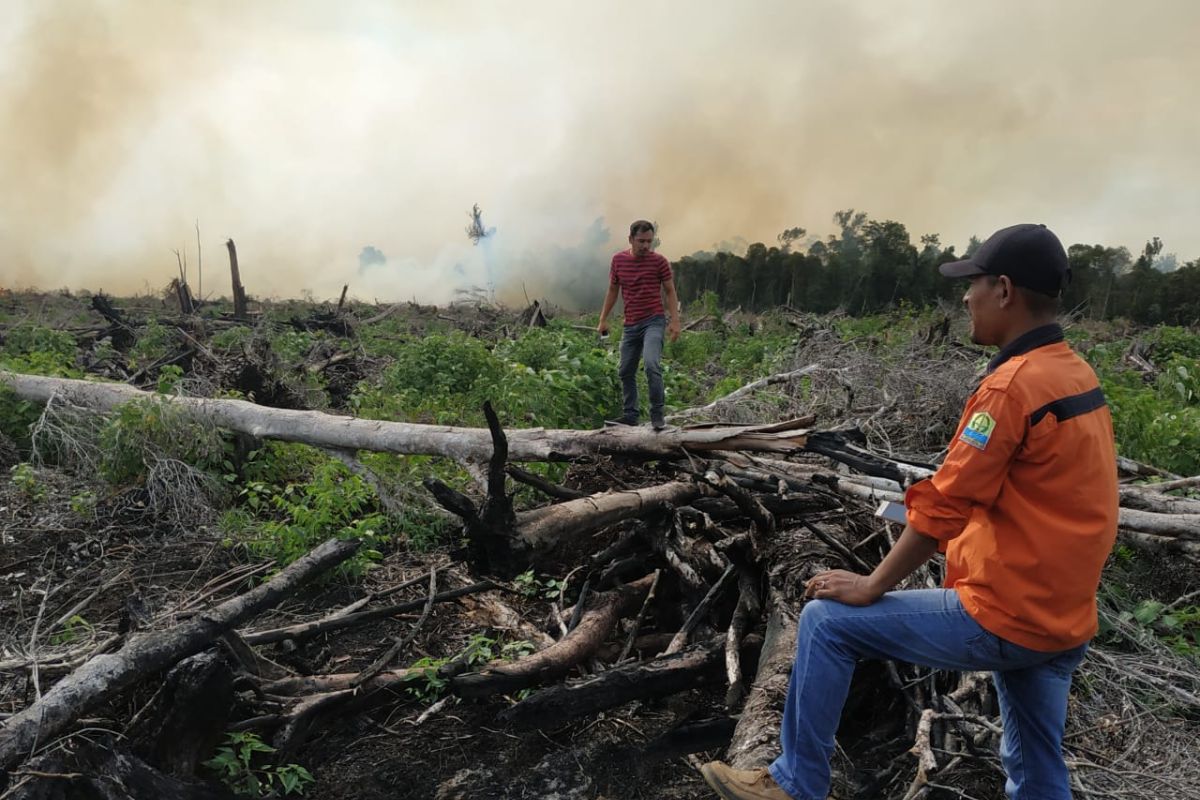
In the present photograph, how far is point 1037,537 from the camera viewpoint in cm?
197

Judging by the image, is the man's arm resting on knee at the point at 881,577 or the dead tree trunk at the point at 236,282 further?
the dead tree trunk at the point at 236,282

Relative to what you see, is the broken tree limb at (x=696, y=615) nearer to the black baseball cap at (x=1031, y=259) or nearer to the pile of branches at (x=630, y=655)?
the pile of branches at (x=630, y=655)

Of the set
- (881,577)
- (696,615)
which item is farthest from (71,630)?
(881,577)

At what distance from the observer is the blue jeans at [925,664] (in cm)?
211

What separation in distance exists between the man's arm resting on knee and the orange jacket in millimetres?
61

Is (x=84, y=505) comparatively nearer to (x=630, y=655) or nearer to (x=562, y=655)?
(x=562, y=655)

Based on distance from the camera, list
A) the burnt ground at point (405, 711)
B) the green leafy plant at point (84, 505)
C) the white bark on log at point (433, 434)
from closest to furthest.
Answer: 1. the burnt ground at point (405, 711)
2. the white bark on log at point (433, 434)
3. the green leafy plant at point (84, 505)

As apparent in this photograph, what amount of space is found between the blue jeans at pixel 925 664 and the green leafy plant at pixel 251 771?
6.40 feet

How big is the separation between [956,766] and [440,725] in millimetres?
2199

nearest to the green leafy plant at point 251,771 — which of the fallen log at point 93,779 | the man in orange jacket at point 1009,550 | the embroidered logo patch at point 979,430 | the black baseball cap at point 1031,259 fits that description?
the fallen log at point 93,779

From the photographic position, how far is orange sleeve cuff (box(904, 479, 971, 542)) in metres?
2.02

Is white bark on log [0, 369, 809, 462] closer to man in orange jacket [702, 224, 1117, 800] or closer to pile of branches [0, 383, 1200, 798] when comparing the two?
pile of branches [0, 383, 1200, 798]

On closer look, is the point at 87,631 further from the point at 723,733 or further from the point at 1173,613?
the point at 1173,613

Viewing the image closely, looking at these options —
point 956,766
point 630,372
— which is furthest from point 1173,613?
point 630,372
